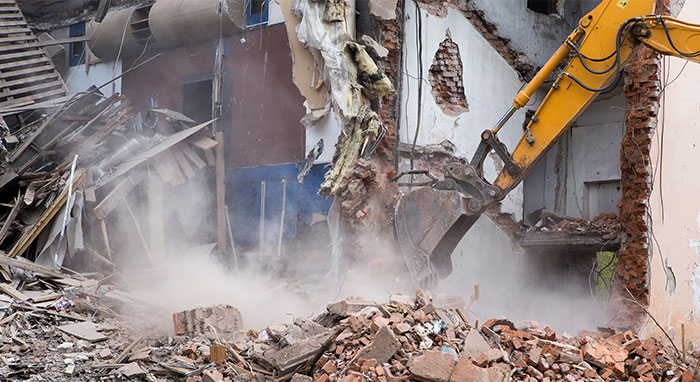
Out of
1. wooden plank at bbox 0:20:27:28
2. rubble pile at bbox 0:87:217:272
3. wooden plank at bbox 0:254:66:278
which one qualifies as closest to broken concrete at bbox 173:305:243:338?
wooden plank at bbox 0:254:66:278

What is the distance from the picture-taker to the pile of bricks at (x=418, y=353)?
5.72 meters

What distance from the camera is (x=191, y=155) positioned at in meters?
11.5

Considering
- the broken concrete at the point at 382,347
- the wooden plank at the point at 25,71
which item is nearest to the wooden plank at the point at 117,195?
the wooden plank at the point at 25,71

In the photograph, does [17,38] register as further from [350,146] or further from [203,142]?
[350,146]

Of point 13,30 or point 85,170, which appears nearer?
point 85,170

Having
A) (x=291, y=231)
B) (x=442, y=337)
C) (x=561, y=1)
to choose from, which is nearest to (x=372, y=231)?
(x=291, y=231)

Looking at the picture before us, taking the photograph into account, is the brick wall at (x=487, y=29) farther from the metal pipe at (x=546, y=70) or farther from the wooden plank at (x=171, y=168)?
the wooden plank at (x=171, y=168)

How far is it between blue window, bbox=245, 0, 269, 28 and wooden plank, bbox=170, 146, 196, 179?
238 centimetres

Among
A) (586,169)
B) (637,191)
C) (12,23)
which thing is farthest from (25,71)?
(637,191)

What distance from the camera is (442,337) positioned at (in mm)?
6266

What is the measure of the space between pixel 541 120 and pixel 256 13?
18.7ft

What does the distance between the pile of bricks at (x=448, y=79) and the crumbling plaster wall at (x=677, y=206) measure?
2.82 m

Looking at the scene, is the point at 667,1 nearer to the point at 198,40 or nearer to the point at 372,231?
the point at 372,231

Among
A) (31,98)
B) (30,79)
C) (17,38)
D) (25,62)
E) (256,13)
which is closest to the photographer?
(256,13)
